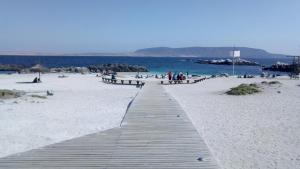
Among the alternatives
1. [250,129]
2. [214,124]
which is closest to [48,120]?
[214,124]

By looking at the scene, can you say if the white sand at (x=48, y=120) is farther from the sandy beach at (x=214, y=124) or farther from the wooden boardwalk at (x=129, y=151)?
the wooden boardwalk at (x=129, y=151)

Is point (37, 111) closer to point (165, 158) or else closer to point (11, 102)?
point (11, 102)

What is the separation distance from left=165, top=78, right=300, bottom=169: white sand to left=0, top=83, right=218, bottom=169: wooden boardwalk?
0.63 meters

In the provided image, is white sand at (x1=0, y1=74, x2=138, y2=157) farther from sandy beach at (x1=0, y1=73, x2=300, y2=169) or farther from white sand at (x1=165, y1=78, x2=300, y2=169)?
white sand at (x1=165, y1=78, x2=300, y2=169)

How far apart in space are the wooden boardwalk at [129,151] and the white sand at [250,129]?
0.63 meters

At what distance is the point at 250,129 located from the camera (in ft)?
38.6

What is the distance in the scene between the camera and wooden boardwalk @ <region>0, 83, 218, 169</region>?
6943 mm

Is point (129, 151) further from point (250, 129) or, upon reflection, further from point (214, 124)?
point (214, 124)

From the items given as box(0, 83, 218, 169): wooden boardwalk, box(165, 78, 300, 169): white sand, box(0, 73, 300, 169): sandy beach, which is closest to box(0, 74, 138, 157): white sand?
box(0, 73, 300, 169): sandy beach

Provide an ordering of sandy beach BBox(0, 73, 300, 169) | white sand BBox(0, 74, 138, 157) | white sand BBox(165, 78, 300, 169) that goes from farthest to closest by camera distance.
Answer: white sand BBox(0, 74, 138, 157)
sandy beach BBox(0, 73, 300, 169)
white sand BBox(165, 78, 300, 169)

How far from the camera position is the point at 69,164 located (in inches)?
273

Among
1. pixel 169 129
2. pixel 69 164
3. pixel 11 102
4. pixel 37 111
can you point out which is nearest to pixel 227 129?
→ pixel 169 129

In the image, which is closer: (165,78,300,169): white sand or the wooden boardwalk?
the wooden boardwalk

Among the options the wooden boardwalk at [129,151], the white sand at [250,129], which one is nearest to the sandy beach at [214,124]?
the white sand at [250,129]
